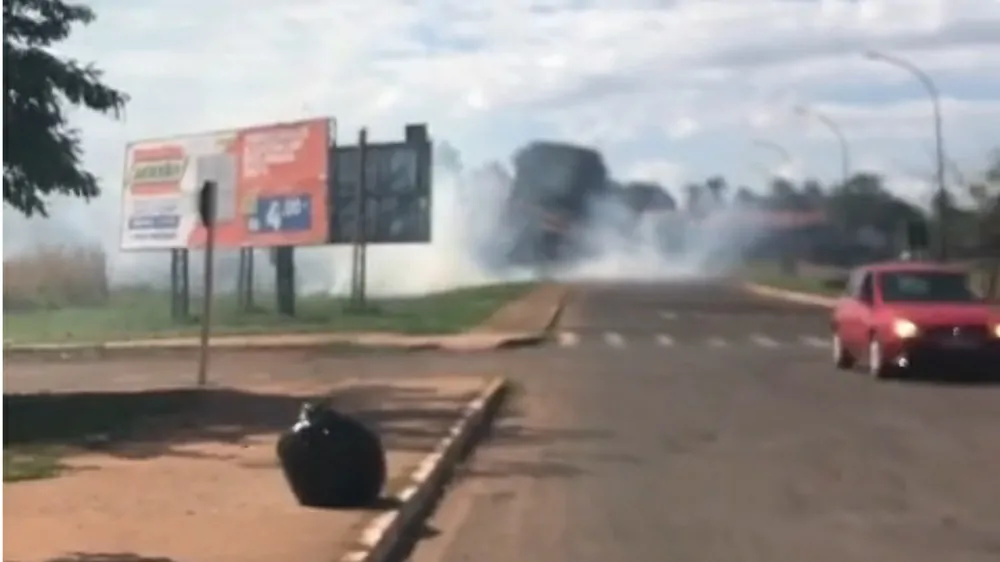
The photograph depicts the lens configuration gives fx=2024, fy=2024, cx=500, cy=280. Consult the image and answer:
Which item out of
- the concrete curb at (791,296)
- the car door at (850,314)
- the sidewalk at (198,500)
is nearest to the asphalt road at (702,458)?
the car door at (850,314)

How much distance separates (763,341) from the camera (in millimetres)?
38375

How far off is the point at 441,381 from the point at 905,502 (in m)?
13.5

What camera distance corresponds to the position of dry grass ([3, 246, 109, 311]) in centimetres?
3969

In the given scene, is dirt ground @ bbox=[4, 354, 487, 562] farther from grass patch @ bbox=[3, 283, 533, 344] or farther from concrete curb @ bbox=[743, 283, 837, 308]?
concrete curb @ bbox=[743, 283, 837, 308]

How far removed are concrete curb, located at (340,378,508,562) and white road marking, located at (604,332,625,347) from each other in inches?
603

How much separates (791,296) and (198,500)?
5623 centimetres

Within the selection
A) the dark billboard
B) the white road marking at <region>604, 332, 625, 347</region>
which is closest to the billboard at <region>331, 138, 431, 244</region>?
the dark billboard

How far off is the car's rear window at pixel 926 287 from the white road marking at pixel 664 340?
1028cm

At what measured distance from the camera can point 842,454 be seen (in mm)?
17031

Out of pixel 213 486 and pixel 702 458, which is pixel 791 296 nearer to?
pixel 702 458

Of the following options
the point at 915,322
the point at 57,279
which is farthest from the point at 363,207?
the point at 915,322

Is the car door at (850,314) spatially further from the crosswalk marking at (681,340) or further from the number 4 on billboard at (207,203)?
the number 4 on billboard at (207,203)

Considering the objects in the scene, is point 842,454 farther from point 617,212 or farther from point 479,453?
point 617,212

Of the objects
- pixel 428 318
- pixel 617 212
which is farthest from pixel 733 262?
pixel 428 318
